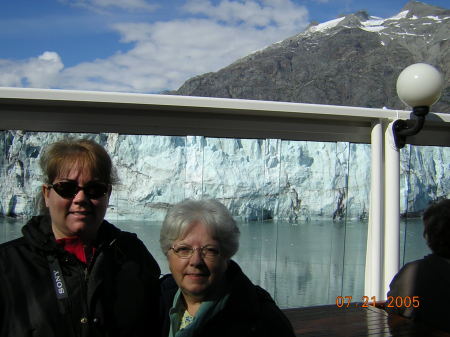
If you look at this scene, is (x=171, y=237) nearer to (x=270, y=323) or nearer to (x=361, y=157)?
(x=270, y=323)

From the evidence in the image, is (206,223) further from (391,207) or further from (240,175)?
(391,207)

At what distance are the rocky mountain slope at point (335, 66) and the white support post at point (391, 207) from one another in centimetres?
6380

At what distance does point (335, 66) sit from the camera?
83312 millimetres

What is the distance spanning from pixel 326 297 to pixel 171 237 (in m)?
2.46

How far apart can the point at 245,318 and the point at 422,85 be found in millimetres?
2537

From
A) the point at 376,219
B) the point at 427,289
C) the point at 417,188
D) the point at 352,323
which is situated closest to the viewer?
the point at 427,289

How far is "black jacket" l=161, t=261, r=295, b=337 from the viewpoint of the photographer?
137 cm

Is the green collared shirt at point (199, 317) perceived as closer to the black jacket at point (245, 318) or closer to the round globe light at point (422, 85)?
the black jacket at point (245, 318)

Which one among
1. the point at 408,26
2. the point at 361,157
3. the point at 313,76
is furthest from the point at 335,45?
the point at 361,157

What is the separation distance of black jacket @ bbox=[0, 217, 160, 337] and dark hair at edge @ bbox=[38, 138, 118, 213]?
0.50ft

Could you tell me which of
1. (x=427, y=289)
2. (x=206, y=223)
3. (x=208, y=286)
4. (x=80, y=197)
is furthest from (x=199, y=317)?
(x=427, y=289)

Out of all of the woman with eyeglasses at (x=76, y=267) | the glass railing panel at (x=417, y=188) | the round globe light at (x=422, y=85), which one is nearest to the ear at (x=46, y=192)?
the woman with eyeglasses at (x=76, y=267)

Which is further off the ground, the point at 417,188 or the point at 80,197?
the point at 417,188

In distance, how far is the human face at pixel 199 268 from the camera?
147 cm
